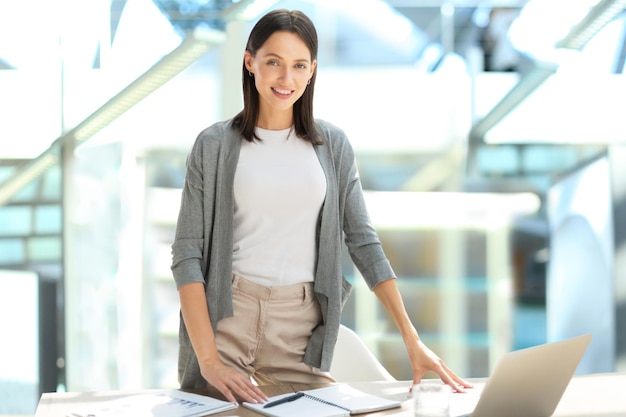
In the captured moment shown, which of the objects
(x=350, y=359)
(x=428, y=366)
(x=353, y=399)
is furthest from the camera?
(x=350, y=359)

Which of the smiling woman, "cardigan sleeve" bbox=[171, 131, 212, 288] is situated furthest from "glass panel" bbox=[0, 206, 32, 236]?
the smiling woman

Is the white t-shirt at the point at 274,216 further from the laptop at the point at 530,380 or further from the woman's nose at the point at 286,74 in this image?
the laptop at the point at 530,380

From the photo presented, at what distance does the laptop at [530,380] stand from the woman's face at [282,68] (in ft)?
2.56

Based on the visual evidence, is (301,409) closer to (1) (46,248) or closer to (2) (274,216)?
(2) (274,216)

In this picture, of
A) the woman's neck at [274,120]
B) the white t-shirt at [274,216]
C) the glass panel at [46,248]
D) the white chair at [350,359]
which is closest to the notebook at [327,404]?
the white t-shirt at [274,216]

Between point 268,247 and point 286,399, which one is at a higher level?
point 268,247

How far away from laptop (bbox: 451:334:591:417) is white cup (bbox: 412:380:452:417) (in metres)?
0.06

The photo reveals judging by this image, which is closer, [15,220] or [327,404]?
[327,404]

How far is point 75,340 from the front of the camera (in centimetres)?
384

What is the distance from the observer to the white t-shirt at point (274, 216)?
6.26 feet

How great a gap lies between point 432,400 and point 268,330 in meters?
0.51

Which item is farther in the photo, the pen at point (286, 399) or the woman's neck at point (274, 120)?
the woman's neck at point (274, 120)

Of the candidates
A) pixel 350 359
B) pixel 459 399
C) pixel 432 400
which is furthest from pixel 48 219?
pixel 432 400

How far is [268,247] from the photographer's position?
191cm
